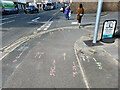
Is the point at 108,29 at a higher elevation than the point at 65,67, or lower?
higher

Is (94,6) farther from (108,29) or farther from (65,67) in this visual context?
(65,67)

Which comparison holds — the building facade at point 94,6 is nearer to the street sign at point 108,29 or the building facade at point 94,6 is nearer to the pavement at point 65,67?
the street sign at point 108,29

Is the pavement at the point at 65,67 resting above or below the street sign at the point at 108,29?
below

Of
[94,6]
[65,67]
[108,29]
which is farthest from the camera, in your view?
[94,6]

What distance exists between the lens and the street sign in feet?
16.4

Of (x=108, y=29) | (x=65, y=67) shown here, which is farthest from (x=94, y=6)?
(x=65, y=67)

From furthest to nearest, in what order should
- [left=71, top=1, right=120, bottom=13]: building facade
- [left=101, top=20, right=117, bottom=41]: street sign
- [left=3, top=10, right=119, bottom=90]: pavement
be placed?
1. [left=71, top=1, right=120, bottom=13]: building facade
2. [left=101, top=20, right=117, bottom=41]: street sign
3. [left=3, top=10, right=119, bottom=90]: pavement

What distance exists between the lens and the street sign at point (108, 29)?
500cm

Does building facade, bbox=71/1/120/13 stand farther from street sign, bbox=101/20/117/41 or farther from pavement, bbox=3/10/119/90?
pavement, bbox=3/10/119/90

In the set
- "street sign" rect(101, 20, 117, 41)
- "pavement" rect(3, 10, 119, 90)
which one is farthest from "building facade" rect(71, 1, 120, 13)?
"pavement" rect(3, 10, 119, 90)

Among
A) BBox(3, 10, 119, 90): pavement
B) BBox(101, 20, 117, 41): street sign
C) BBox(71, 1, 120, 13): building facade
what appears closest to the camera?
BBox(3, 10, 119, 90): pavement

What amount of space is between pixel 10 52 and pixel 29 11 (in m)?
22.1

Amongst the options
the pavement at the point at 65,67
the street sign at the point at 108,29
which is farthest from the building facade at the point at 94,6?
the pavement at the point at 65,67

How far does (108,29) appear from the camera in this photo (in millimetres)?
5125
